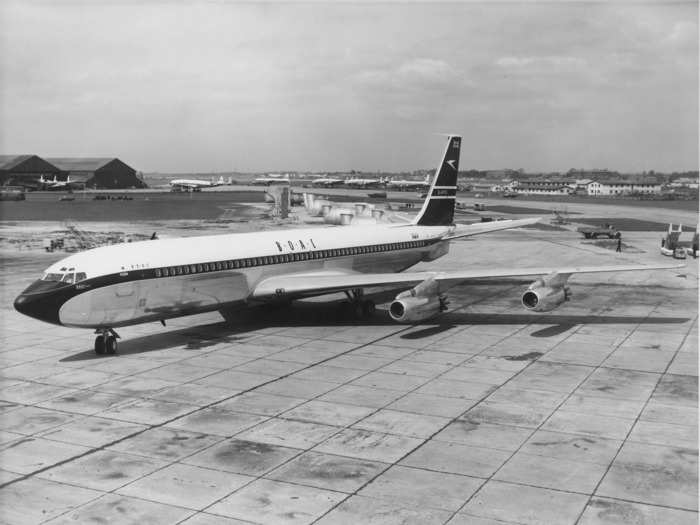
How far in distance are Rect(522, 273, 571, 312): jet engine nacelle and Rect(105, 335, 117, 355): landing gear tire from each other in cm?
1658

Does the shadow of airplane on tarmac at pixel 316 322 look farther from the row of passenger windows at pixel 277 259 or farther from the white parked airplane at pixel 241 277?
the row of passenger windows at pixel 277 259

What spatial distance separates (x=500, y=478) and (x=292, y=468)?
4.72m

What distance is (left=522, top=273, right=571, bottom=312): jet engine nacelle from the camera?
30484mm

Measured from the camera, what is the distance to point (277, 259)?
32062 mm

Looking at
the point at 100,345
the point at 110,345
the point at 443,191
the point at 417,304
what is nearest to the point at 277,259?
the point at 417,304

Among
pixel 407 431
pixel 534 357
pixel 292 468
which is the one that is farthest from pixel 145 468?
pixel 534 357

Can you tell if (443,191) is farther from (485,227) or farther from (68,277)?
(68,277)

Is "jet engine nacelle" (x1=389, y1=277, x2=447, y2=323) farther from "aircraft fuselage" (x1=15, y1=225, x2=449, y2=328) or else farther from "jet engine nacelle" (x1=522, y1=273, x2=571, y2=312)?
"aircraft fuselage" (x1=15, y1=225, x2=449, y2=328)

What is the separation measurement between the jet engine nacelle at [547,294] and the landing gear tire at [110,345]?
16580 mm

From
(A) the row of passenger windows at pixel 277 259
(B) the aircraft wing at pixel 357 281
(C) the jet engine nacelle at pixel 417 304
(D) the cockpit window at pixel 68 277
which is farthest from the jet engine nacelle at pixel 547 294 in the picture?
(D) the cockpit window at pixel 68 277

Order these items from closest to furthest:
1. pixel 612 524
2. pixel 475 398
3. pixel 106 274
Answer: pixel 612 524 → pixel 475 398 → pixel 106 274

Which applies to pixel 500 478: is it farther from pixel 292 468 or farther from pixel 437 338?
pixel 437 338

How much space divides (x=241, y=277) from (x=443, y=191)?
15973 mm

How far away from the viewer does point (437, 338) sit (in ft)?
99.7
